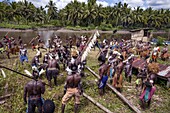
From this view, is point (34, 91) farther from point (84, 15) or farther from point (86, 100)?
point (84, 15)

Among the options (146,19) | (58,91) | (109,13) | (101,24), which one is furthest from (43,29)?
(58,91)

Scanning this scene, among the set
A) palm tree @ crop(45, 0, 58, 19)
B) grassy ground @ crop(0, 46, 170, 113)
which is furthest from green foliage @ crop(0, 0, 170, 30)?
grassy ground @ crop(0, 46, 170, 113)

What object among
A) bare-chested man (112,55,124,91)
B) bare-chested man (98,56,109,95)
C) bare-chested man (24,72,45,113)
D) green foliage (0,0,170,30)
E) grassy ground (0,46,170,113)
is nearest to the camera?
bare-chested man (24,72,45,113)

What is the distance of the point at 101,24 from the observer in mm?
64375

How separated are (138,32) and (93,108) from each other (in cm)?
2282

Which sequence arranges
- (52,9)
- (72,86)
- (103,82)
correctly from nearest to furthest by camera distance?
(72,86) < (103,82) < (52,9)

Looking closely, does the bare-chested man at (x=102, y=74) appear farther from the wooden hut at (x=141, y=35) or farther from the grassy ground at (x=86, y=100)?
the wooden hut at (x=141, y=35)

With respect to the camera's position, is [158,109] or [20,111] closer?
[20,111]

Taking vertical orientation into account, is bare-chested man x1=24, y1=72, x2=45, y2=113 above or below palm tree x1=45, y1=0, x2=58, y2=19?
below

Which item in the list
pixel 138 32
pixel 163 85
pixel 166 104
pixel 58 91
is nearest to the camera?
pixel 166 104

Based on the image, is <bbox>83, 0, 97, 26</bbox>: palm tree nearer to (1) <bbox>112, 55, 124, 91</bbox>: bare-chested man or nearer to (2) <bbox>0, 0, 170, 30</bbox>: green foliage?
(2) <bbox>0, 0, 170, 30</bbox>: green foliage

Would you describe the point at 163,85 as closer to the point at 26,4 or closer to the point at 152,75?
the point at 152,75

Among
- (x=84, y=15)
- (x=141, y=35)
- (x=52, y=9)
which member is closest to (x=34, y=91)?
(x=141, y=35)

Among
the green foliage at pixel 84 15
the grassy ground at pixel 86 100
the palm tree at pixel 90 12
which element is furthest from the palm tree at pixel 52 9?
the grassy ground at pixel 86 100
